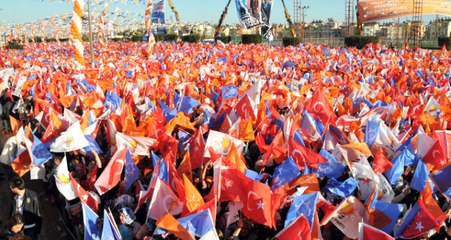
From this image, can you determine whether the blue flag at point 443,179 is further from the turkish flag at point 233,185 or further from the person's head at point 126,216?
the person's head at point 126,216

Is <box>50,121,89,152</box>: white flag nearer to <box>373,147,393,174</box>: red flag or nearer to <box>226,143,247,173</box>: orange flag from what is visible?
<box>226,143,247,173</box>: orange flag

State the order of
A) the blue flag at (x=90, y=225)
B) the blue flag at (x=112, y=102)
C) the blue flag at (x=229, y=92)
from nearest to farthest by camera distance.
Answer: the blue flag at (x=90, y=225) → the blue flag at (x=112, y=102) → the blue flag at (x=229, y=92)

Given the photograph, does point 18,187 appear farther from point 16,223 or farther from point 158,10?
point 158,10

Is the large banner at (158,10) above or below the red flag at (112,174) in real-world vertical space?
above

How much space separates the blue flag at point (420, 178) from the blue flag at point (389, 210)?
660mm

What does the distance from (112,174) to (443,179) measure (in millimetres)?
3377

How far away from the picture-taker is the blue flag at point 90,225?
13.3 ft

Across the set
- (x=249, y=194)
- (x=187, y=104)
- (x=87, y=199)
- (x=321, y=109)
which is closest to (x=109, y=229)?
(x=87, y=199)

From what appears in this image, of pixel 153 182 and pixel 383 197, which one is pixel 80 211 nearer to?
pixel 153 182

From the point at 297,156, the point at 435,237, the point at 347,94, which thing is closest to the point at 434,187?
the point at 435,237

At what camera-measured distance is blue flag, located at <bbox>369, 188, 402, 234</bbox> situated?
3738mm

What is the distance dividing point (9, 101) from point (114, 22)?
3156cm

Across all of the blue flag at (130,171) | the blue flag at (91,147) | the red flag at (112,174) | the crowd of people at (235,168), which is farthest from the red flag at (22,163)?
the blue flag at (130,171)

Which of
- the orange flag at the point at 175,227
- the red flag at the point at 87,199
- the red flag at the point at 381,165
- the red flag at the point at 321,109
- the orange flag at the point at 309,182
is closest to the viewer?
the orange flag at the point at 175,227
